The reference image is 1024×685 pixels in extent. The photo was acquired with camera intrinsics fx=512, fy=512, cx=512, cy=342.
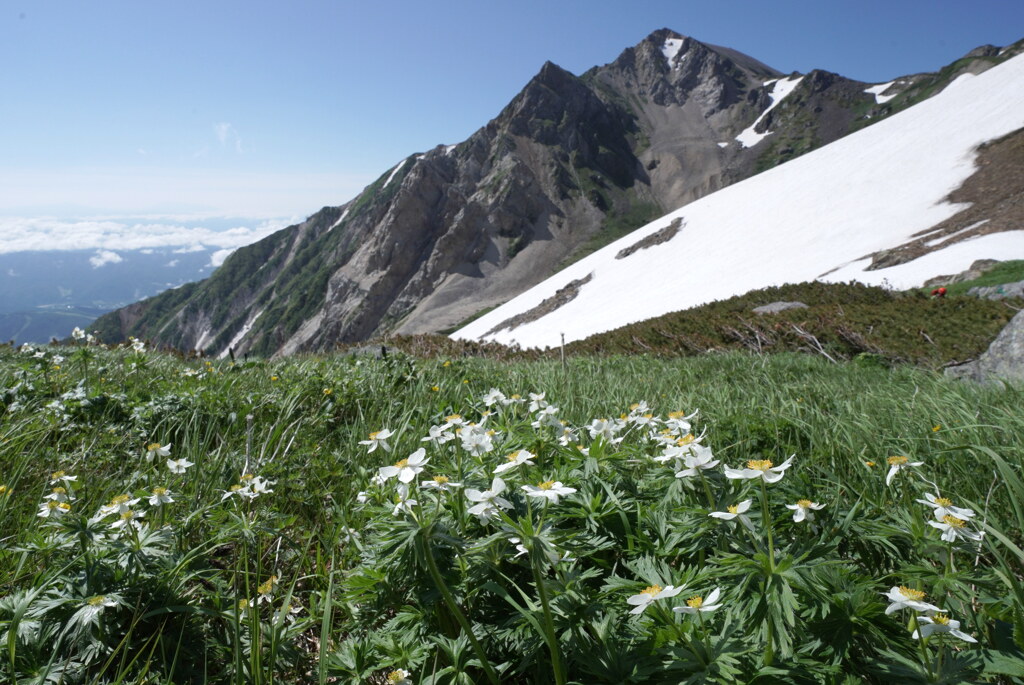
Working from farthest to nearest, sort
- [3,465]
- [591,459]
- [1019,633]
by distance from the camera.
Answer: [3,465], [591,459], [1019,633]

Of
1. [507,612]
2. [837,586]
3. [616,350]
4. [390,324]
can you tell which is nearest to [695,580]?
[837,586]

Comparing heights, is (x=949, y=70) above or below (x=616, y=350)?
above

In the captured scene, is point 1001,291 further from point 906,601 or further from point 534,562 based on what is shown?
point 534,562

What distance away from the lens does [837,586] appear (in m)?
1.26

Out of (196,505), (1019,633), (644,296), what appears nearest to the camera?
(1019,633)

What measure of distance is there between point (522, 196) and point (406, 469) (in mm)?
102117

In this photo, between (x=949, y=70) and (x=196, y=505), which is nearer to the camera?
(x=196, y=505)

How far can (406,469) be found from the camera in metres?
1.47


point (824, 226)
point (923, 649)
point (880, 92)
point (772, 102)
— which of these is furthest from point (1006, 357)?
point (772, 102)

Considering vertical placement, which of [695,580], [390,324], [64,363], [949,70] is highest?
[949,70]

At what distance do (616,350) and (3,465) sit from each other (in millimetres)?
9755

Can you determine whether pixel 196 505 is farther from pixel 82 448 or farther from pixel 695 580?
pixel 695 580

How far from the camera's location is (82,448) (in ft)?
9.41

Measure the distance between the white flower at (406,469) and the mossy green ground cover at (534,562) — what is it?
0.01 meters
